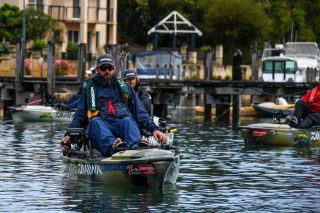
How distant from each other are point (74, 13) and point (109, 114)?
67.9m

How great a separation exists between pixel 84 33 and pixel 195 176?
208 ft

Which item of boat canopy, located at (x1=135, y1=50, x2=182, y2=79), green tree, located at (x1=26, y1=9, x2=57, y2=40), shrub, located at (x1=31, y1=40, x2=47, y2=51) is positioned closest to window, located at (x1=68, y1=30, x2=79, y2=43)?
green tree, located at (x1=26, y1=9, x2=57, y2=40)

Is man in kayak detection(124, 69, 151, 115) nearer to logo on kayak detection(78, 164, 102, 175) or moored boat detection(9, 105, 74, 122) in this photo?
logo on kayak detection(78, 164, 102, 175)

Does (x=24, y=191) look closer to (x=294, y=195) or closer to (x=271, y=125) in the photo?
(x=294, y=195)

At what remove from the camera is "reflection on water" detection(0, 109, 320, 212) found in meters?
20.2

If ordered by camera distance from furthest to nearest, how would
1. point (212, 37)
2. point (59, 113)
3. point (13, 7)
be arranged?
1. point (212, 37)
2. point (13, 7)
3. point (59, 113)

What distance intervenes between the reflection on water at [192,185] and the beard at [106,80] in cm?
174

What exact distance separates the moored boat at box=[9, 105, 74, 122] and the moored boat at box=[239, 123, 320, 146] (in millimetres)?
14530

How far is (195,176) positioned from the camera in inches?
993

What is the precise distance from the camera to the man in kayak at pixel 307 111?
32875 millimetres

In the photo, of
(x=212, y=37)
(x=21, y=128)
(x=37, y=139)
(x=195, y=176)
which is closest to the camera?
(x=195, y=176)

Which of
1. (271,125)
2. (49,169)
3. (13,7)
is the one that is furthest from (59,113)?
(13,7)

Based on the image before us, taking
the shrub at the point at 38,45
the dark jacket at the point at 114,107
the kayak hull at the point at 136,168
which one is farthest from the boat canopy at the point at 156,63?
the kayak hull at the point at 136,168

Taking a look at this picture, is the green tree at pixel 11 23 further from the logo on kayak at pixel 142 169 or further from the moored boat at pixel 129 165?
the logo on kayak at pixel 142 169
